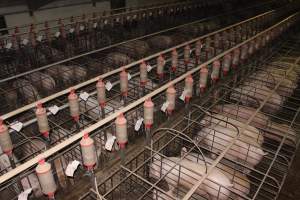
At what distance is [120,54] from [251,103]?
322 centimetres

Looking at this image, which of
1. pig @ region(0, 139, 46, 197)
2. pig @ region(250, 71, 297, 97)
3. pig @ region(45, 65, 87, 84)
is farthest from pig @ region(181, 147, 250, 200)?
pig @ region(45, 65, 87, 84)

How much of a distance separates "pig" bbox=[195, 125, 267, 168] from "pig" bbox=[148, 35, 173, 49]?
4381 mm

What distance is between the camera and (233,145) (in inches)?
155

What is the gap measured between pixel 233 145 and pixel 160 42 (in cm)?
487

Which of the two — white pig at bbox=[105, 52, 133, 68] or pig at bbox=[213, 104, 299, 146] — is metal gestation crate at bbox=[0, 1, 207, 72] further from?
pig at bbox=[213, 104, 299, 146]

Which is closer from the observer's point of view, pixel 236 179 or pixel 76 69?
pixel 236 179

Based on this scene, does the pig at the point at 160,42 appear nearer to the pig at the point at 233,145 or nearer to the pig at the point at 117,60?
the pig at the point at 117,60

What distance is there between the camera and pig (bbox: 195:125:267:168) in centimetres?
373

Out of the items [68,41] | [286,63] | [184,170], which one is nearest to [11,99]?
[68,41]

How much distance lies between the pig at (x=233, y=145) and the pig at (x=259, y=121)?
55 cm

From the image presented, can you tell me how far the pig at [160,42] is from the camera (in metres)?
8.06

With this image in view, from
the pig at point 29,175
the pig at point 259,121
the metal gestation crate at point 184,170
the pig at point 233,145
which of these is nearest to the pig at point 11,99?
the pig at point 29,175

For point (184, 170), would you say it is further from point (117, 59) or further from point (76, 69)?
point (117, 59)

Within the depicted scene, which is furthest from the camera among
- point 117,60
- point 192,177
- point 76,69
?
point 117,60
